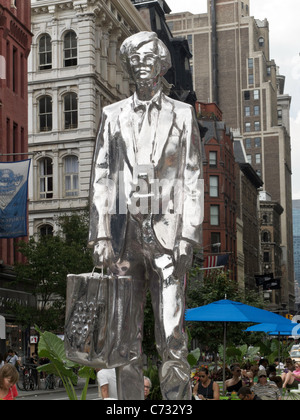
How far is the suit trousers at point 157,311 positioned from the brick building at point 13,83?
31503 millimetres

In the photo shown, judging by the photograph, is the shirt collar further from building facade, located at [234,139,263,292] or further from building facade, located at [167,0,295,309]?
building facade, located at [167,0,295,309]

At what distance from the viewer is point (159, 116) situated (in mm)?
6355

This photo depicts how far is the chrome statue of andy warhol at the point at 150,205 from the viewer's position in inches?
238

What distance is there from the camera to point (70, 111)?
52.9 metres

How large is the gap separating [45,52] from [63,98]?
369 centimetres

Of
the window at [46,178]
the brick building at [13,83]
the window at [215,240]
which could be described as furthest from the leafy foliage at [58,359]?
the window at [215,240]

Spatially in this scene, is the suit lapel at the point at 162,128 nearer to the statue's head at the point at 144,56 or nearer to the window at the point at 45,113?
the statue's head at the point at 144,56

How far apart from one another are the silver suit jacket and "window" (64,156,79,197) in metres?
45.5

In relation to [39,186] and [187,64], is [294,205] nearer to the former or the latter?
[187,64]

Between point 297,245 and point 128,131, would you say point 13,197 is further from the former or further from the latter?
point 297,245

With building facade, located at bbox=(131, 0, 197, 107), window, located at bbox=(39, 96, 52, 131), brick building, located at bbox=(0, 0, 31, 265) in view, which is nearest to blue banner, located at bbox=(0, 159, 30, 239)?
brick building, located at bbox=(0, 0, 31, 265)

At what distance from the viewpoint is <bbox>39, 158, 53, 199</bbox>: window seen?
172ft

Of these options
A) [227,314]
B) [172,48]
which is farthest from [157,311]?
[172,48]

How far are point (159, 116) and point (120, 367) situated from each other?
6.22 feet
